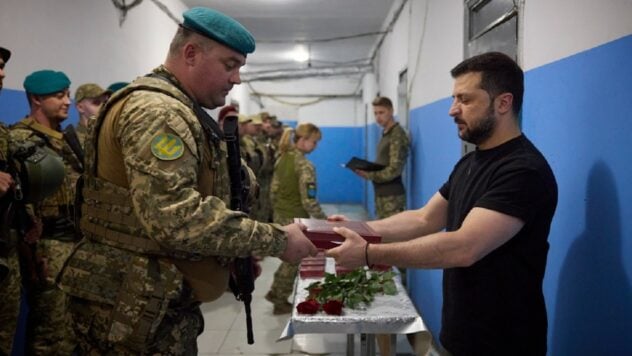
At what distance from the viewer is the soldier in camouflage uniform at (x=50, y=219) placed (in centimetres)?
280

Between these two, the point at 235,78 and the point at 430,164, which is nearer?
the point at 235,78

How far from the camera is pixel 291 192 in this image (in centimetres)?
462

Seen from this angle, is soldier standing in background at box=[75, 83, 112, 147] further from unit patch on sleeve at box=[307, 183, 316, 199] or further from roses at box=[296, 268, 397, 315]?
roses at box=[296, 268, 397, 315]

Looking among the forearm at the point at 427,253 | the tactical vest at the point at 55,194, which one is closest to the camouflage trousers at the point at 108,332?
the forearm at the point at 427,253

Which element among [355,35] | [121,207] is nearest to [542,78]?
[121,207]

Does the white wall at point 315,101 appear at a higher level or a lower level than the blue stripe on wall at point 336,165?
higher

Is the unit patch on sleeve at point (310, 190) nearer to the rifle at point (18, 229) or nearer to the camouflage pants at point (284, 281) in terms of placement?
the camouflage pants at point (284, 281)

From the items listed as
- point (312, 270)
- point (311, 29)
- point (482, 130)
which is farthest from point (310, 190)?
point (311, 29)

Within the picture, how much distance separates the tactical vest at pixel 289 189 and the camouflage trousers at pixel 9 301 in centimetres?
244

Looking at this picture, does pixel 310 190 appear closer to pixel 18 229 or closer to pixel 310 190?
pixel 310 190

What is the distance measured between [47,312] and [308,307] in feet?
4.95

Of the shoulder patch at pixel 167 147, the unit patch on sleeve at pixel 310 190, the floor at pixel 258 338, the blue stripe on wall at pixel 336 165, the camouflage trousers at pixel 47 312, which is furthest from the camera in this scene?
the blue stripe on wall at pixel 336 165

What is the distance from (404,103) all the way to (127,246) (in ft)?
16.0

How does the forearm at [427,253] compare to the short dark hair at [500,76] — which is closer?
the forearm at [427,253]
